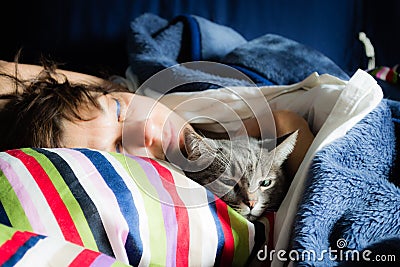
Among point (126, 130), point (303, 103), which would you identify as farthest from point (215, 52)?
point (126, 130)

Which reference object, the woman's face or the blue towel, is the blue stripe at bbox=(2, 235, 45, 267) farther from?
the blue towel

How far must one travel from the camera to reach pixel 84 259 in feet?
1.76

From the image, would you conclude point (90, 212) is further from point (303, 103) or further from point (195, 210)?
point (303, 103)

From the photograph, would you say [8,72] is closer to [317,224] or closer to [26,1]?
[26,1]

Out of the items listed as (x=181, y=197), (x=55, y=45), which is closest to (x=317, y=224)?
(x=181, y=197)

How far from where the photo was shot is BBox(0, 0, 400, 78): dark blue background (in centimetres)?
143

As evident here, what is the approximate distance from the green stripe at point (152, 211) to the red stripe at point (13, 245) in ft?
0.52

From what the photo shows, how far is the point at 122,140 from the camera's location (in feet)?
2.87

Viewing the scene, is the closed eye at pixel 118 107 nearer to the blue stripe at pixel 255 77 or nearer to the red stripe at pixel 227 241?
the red stripe at pixel 227 241

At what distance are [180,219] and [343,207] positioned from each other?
0.22 metres

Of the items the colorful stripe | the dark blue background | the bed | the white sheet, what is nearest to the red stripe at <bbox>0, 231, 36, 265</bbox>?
the bed

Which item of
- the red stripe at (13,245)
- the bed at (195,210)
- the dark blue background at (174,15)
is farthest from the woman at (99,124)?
the dark blue background at (174,15)

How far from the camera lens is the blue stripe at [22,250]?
502mm

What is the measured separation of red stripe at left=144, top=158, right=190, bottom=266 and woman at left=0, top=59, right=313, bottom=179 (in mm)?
146
